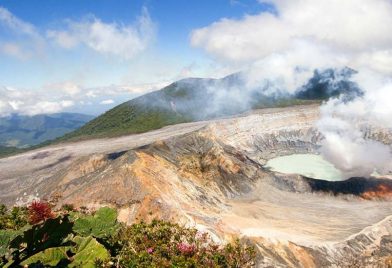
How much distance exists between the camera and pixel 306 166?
10131 cm

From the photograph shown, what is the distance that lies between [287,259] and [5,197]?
45.9 meters

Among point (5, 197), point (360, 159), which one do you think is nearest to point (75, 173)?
point (5, 197)

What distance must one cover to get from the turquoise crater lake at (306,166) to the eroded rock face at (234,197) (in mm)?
12103

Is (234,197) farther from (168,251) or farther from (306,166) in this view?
(168,251)

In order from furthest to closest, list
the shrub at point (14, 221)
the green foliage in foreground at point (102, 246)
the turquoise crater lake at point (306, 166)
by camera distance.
Result: the turquoise crater lake at point (306, 166), the shrub at point (14, 221), the green foliage in foreground at point (102, 246)

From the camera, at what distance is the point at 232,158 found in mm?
79938

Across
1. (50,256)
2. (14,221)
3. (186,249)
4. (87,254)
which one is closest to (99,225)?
(87,254)

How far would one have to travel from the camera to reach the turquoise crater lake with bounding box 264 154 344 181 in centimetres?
8850

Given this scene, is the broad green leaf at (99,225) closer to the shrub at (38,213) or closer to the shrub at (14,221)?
the shrub at (38,213)

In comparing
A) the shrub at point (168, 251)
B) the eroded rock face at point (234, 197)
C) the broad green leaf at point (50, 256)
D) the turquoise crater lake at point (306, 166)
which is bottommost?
the turquoise crater lake at point (306, 166)

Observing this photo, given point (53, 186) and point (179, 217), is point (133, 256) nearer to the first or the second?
point (179, 217)

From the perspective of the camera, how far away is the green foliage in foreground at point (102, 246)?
15.3 metres

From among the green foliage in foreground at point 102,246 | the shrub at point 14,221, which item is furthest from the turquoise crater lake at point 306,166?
the green foliage in foreground at point 102,246

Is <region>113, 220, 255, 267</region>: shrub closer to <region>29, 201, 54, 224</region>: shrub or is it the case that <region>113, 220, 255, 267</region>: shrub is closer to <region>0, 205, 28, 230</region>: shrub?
<region>29, 201, 54, 224</region>: shrub
